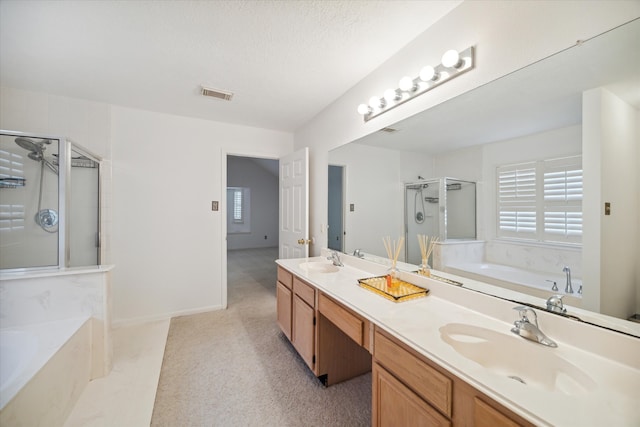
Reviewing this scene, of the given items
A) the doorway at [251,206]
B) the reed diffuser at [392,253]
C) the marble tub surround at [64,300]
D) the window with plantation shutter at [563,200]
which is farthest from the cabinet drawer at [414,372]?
the doorway at [251,206]

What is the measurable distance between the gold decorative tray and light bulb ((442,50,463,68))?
50.0 inches

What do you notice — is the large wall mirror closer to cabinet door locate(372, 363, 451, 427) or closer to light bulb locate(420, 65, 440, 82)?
light bulb locate(420, 65, 440, 82)

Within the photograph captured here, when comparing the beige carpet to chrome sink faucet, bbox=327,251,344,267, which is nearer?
the beige carpet

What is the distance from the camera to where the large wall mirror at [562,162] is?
857 millimetres

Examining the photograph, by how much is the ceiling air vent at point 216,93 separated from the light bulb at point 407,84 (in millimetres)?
1617

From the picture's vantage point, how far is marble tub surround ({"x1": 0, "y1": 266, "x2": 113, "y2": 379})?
5.58 feet

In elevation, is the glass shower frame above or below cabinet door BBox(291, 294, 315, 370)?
above

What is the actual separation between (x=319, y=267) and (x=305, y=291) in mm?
444

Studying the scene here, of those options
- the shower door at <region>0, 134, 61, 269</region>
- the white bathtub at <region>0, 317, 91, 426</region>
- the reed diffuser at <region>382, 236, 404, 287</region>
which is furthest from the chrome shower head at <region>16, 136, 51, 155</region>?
the reed diffuser at <region>382, 236, 404, 287</region>

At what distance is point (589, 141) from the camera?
3.07 ft

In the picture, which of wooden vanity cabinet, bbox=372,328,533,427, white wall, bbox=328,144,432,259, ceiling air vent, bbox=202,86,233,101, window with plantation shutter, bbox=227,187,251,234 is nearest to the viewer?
wooden vanity cabinet, bbox=372,328,533,427

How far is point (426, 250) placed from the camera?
1637 millimetres

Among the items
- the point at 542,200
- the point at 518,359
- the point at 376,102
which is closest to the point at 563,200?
the point at 542,200

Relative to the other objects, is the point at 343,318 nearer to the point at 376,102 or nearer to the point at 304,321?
the point at 304,321
